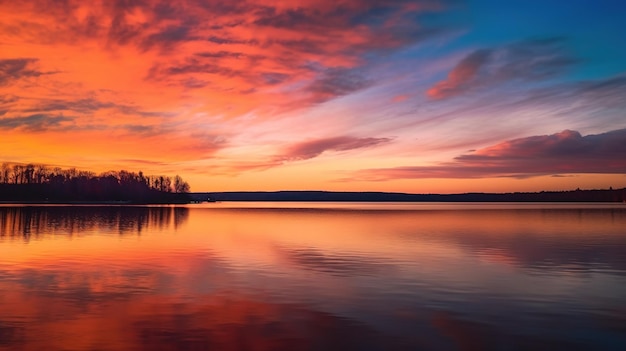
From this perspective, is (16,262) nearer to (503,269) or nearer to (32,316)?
(32,316)

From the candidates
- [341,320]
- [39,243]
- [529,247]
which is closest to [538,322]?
[341,320]

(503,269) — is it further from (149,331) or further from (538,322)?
(149,331)

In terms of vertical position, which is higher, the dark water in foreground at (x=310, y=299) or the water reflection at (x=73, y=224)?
the water reflection at (x=73, y=224)

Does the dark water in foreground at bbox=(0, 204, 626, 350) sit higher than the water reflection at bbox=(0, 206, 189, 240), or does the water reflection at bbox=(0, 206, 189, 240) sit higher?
the water reflection at bbox=(0, 206, 189, 240)

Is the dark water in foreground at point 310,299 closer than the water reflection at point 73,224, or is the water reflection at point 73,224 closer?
the dark water in foreground at point 310,299

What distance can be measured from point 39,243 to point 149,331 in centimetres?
3277

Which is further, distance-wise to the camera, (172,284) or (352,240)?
(352,240)

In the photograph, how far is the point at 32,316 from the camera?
17750mm

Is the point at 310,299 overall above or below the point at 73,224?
below

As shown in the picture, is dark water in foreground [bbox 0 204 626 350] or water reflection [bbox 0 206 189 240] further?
water reflection [bbox 0 206 189 240]

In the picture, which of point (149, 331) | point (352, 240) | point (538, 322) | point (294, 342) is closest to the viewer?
point (294, 342)

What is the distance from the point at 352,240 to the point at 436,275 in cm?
2323

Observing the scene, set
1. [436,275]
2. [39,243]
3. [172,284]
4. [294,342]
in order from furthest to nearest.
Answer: [39,243]
[436,275]
[172,284]
[294,342]

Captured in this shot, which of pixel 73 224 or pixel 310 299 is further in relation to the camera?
pixel 73 224
